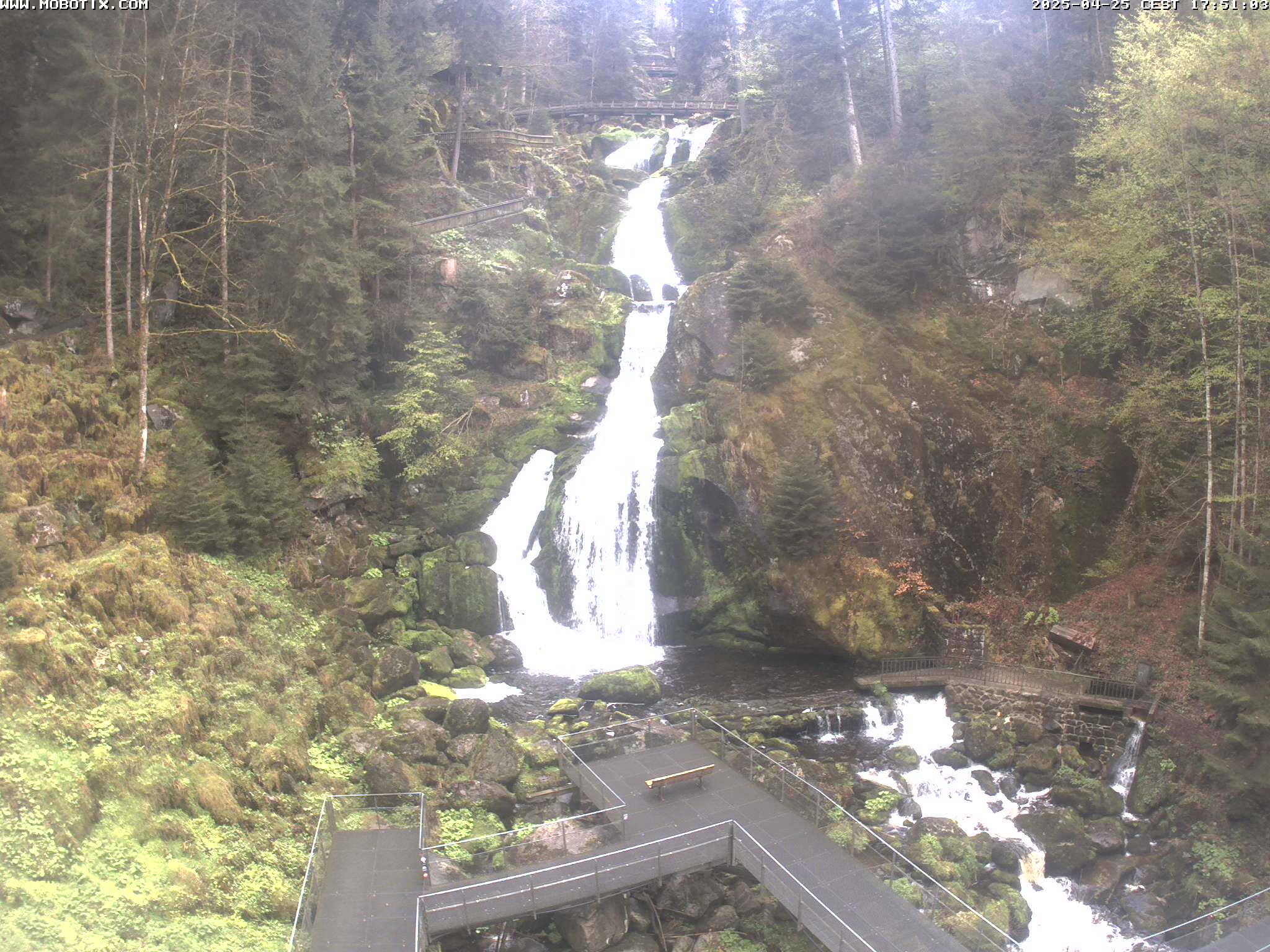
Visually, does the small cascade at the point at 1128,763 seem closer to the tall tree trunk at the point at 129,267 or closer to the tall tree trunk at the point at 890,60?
the tall tree trunk at the point at 890,60

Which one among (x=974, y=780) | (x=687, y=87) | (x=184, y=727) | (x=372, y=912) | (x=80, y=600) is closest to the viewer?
(x=372, y=912)

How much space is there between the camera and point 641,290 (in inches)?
1220

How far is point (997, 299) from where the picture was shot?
24.5 m

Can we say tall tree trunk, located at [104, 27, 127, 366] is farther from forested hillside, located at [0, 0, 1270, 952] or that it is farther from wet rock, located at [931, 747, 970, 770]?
wet rock, located at [931, 747, 970, 770]

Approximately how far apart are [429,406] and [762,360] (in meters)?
10.3

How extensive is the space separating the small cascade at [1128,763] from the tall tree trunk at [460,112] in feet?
105

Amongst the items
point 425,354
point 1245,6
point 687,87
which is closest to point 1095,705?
point 1245,6

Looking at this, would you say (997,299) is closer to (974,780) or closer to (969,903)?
(974,780)

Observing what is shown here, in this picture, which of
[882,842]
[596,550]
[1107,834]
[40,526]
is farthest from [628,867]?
[596,550]

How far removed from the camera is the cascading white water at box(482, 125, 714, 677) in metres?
21.7

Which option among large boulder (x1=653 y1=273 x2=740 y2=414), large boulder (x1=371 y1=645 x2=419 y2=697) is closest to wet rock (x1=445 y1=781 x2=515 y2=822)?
large boulder (x1=371 y1=645 x2=419 y2=697)

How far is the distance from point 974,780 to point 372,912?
11.1 m

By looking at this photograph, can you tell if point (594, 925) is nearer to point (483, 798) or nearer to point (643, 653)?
point (483, 798)

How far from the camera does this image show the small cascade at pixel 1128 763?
590 inches
